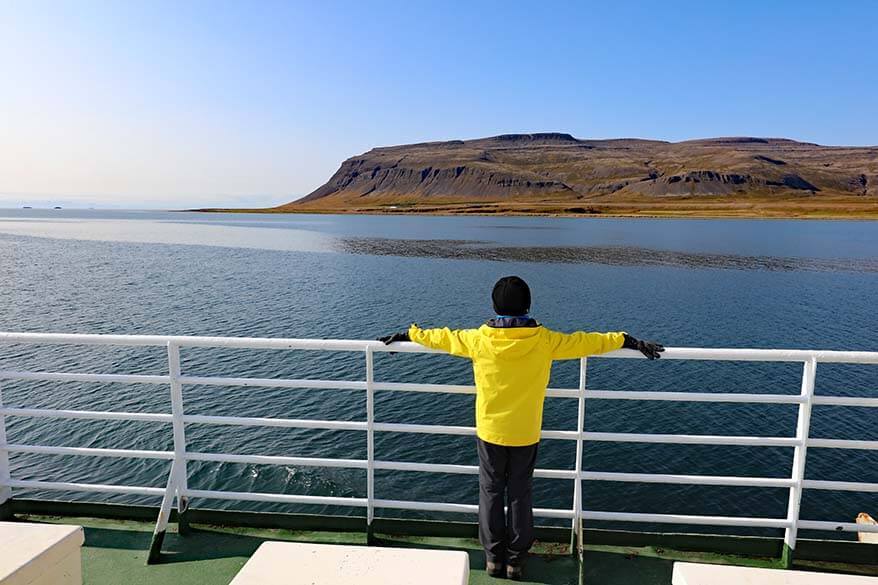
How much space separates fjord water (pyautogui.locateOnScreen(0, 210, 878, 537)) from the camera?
11250 mm

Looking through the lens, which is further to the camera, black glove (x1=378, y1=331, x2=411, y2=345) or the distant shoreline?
the distant shoreline

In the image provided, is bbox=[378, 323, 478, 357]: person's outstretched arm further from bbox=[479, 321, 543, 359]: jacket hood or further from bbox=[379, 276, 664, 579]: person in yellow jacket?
bbox=[479, 321, 543, 359]: jacket hood

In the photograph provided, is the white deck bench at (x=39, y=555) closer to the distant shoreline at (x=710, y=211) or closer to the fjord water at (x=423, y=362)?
the fjord water at (x=423, y=362)

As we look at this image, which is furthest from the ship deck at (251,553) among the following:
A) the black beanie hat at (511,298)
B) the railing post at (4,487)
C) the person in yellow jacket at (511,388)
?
the black beanie hat at (511,298)

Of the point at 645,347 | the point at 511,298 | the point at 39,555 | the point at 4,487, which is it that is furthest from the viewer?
the point at 4,487

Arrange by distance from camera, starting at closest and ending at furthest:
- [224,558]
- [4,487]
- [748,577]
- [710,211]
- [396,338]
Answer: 1. [748,577]
2. [396,338]
3. [224,558]
4. [4,487]
5. [710,211]

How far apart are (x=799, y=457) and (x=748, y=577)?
1.52 metres

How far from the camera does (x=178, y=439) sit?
4.29 metres

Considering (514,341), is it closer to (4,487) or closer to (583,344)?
(583,344)

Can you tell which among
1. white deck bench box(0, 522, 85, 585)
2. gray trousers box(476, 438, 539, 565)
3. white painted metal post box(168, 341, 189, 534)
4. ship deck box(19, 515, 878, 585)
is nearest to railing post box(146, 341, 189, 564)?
white painted metal post box(168, 341, 189, 534)

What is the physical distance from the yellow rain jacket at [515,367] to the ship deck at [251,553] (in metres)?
1.07

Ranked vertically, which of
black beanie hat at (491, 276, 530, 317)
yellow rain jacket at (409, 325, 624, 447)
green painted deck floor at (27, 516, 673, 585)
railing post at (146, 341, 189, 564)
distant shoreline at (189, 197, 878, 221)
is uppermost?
distant shoreline at (189, 197, 878, 221)

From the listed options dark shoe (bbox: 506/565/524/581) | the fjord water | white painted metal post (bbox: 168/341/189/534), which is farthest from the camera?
the fjord water

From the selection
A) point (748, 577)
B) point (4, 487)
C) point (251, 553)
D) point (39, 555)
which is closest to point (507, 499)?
point (748, 577)
